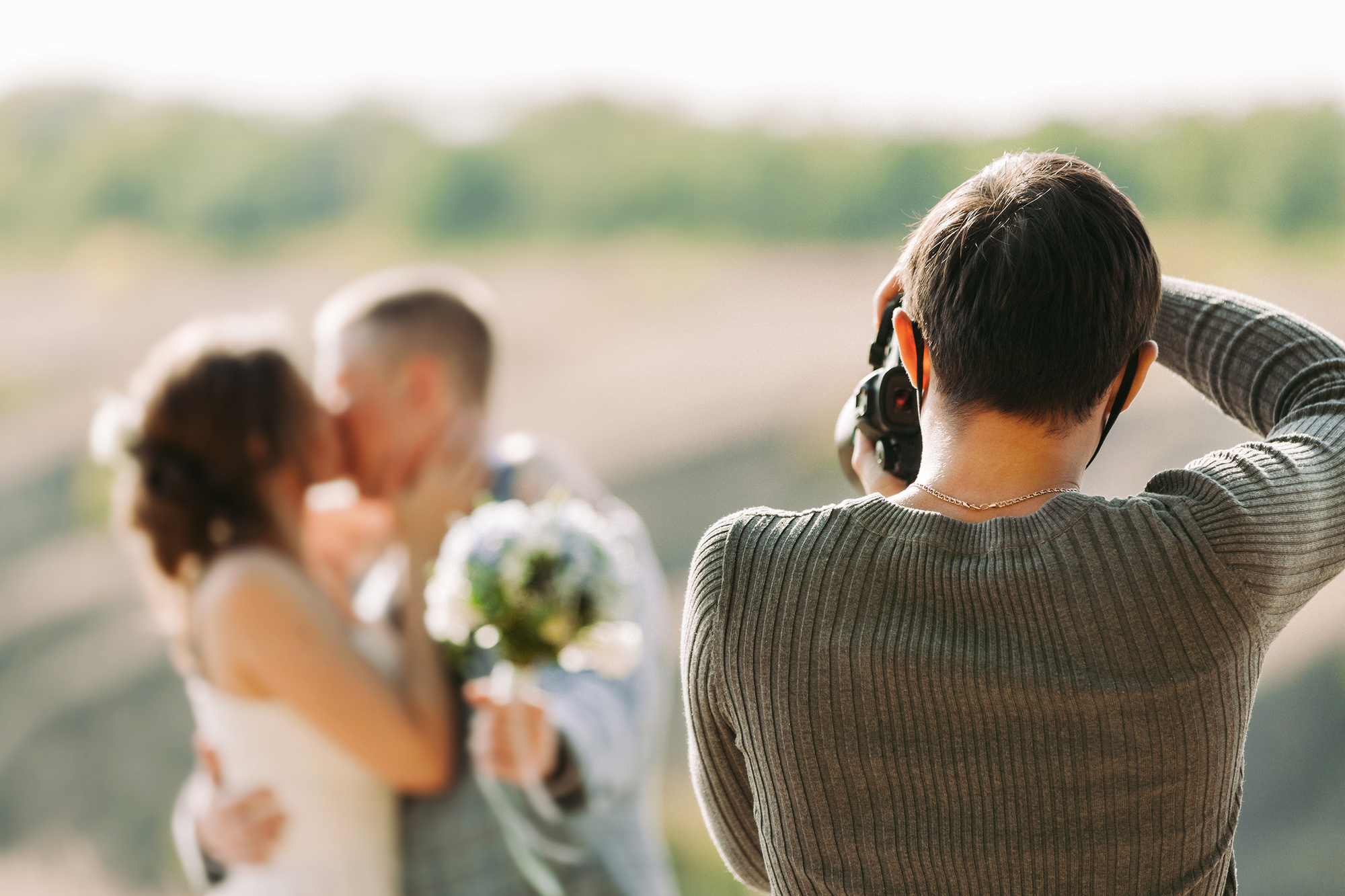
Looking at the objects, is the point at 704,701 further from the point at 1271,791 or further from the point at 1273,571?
the point at 1271,791

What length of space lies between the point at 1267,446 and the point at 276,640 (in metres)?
1.98

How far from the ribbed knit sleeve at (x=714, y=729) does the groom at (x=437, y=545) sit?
1224mm

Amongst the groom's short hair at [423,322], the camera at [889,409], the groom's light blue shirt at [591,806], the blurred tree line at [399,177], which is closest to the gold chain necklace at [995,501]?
the camera at [889,409]

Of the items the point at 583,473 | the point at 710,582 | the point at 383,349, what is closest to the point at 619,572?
the point at 583,473

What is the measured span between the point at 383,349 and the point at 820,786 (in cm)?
191

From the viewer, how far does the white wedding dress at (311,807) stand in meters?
2.42

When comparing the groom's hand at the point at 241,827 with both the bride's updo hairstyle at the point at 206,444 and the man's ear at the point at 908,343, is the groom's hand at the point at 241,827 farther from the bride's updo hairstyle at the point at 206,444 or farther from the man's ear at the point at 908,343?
the man's ear at the point at 908,343

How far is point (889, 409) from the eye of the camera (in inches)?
39.7

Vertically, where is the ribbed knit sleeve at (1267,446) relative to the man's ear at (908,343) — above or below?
below

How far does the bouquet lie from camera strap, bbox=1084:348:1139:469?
1238mm

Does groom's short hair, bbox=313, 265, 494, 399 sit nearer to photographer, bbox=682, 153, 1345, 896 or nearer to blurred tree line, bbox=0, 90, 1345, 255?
photographer, bbox=682, 153, 1345, 896

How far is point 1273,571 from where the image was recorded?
2.62 ft

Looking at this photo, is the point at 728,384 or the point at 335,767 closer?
the point at 335,767

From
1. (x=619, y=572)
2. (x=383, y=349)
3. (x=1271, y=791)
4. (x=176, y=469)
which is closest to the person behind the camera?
(x=619, y=572)
